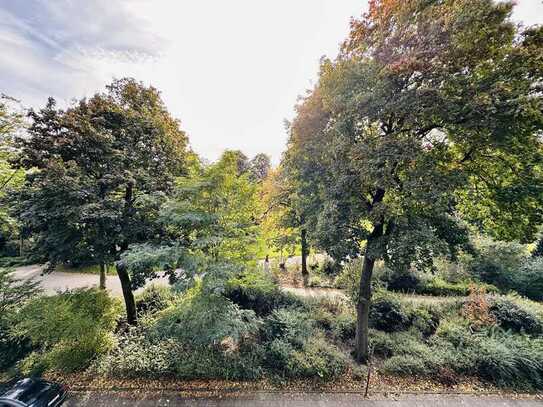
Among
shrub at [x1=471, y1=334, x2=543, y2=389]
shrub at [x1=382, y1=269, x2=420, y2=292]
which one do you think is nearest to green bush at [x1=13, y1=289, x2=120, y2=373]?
shrub at [x1=471, y1=334, x2=543, y2=389]

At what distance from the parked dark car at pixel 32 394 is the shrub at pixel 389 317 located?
10.9m

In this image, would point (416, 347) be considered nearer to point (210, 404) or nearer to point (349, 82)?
point (210, 404)

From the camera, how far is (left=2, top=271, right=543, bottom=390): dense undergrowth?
6.91 m

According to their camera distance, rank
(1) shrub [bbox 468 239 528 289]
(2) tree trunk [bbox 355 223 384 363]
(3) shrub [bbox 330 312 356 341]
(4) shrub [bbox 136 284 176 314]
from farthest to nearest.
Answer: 1. (1) shrub [bbox 468 239 528 289]
2. (4) shrub [bbox 136 284 176 314]
3. (3) shrub [bbox 330 312 356 341]
4. (2) tree trunk [bbox 355 223 384 363]

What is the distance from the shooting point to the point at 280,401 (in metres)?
6.34

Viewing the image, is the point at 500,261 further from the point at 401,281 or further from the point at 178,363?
the point at 178,363

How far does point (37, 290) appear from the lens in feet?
28.2

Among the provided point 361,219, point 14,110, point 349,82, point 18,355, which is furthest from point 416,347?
point 14,110

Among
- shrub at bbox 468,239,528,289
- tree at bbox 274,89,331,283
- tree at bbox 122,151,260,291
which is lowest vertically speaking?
shrub at bbox 468,239,528,289

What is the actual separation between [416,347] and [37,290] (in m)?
14.0

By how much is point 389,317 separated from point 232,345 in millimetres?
6979

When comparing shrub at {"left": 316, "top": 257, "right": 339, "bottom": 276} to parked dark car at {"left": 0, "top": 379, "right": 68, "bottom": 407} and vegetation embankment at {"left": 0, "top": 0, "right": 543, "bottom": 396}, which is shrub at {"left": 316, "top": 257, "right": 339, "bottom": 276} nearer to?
vegetation embankment at {"left": 0, "top": 0, "right": 543, "bottom": 396}

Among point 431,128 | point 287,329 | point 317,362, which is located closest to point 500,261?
point 431,128

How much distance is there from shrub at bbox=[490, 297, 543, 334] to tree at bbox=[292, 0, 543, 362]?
19.7 feet
